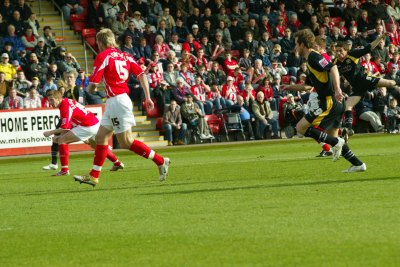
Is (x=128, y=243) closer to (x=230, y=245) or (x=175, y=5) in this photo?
(x=230, y=245)

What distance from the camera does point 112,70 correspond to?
1553cm

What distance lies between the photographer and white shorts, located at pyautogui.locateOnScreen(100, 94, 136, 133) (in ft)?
50.5

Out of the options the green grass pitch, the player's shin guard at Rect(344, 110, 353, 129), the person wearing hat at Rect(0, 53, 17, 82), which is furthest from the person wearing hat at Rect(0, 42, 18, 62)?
the green grass pitch

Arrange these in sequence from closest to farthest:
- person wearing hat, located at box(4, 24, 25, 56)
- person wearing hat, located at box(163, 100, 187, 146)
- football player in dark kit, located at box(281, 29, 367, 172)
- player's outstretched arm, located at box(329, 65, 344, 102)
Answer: player's outstretched arm, located at box(329, 65, 344, 102) → football player in dark kit, located at box(281, 29, 367, 172) → person wearing hat, located at box(4, 24, 25, 56) → person wearing hat, located at box(163, 100, 187, 146)

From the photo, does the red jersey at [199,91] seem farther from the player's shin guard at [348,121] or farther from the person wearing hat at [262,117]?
the player's shin guard at [348,121]

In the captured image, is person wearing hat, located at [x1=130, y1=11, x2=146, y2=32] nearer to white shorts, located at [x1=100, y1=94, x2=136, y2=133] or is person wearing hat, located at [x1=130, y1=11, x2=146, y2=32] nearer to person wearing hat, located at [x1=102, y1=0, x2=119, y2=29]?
person wearing hat, located at [x1=102, y1=0, x2=119, y2=29]

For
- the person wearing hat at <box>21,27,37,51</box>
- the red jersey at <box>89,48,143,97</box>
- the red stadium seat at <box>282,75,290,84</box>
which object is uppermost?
the red jersey at <box>89,48,143,97</box>

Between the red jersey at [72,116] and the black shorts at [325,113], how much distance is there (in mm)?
4879

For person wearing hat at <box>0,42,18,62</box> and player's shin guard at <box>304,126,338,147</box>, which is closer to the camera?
player's shin guard at <box>304,126,338,147</box>

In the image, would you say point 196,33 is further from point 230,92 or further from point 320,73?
point 320,73

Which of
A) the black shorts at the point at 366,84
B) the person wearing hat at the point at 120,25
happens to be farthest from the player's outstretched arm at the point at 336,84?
the person wearing hat at the point at 120,25

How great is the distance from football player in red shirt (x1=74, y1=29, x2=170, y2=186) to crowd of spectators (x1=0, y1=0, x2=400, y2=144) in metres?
13.4

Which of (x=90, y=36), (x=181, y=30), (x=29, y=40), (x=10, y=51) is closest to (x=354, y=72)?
(x=10, y=51)

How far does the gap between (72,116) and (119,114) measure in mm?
4746
